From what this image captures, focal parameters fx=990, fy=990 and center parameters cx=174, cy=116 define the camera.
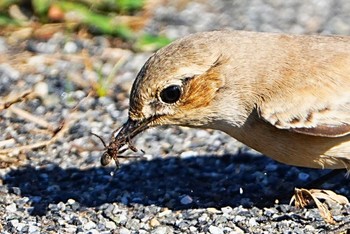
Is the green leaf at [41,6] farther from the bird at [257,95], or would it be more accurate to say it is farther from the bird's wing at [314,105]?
the bird's wing at [314,105]

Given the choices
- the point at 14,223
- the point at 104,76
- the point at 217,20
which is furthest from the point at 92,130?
the point at 217,20

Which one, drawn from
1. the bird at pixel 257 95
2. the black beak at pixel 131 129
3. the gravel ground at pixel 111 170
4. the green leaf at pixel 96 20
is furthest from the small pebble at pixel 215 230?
the green leaf at pixel 96 20

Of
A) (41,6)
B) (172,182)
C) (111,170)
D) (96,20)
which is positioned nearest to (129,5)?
(96,20)

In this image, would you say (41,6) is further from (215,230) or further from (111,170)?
(215,230)

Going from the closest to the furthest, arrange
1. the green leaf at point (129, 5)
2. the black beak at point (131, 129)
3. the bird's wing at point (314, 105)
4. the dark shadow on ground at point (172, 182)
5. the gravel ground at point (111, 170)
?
the bird's wing at point (314, 105) → the black beak at point (131, 129) → the gravel ground at point (111, 170) → the dark shadow on ground at point (172, 182) → the green leaf at point (129, 5)

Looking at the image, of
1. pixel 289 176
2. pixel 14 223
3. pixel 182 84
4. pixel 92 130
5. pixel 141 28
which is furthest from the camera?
pixel 141 28

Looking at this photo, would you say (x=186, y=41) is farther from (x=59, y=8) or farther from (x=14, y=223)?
(x=59, y=8)

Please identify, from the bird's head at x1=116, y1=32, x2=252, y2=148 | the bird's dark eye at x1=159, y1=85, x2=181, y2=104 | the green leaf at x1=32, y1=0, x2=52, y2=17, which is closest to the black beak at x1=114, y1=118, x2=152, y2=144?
the bird's head at x1=116, y1=32, x2=252, y2=148
